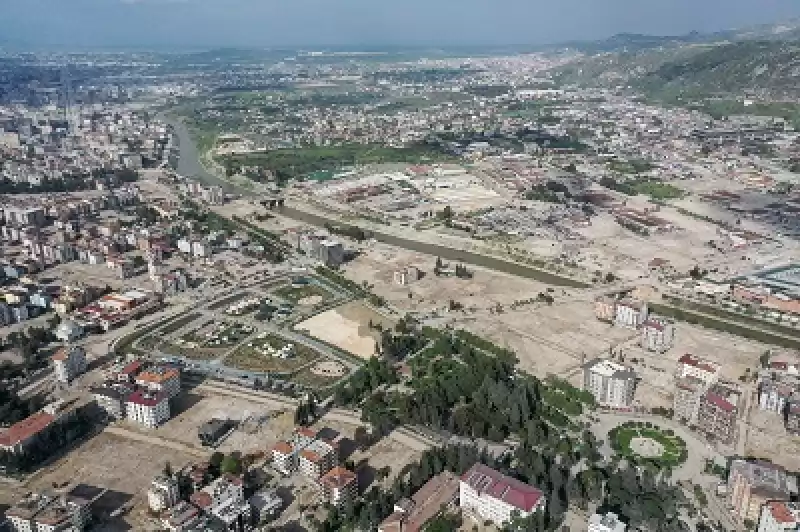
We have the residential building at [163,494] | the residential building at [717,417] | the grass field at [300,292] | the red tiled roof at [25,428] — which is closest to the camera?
the residential building at [163,494]

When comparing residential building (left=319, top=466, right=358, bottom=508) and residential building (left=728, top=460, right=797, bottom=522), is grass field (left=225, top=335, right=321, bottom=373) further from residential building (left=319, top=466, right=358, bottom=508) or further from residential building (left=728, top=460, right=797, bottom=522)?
residential building (left=728, top=460, right=797, bottom=522)

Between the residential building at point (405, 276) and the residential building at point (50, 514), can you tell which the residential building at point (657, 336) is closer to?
the residential building at point (405, 276)

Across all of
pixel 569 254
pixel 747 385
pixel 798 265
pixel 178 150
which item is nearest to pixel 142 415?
pixel 747 385

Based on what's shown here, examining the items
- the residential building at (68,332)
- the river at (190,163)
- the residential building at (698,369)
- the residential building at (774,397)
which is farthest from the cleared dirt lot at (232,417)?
the river at (190,163)

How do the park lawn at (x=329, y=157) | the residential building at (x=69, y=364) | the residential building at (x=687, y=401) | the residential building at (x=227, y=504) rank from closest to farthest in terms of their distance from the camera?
the residential building at (x=227, y=504) → the residential building at (x=687, y=401) → the residential building at (x=69, y=364) → the park lawn at (x=329, y=157)

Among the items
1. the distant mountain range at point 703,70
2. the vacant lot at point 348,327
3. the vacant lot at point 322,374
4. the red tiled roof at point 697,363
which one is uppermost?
the distant mountain range at point 703,70

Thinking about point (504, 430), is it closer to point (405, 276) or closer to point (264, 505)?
point (264, 505)

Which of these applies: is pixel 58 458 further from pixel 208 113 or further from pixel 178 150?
pixel 208 113

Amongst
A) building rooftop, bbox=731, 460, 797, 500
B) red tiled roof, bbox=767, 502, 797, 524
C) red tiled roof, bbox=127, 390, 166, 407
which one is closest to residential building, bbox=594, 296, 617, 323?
building rooftop, bbox=731, 460, 797, 500
